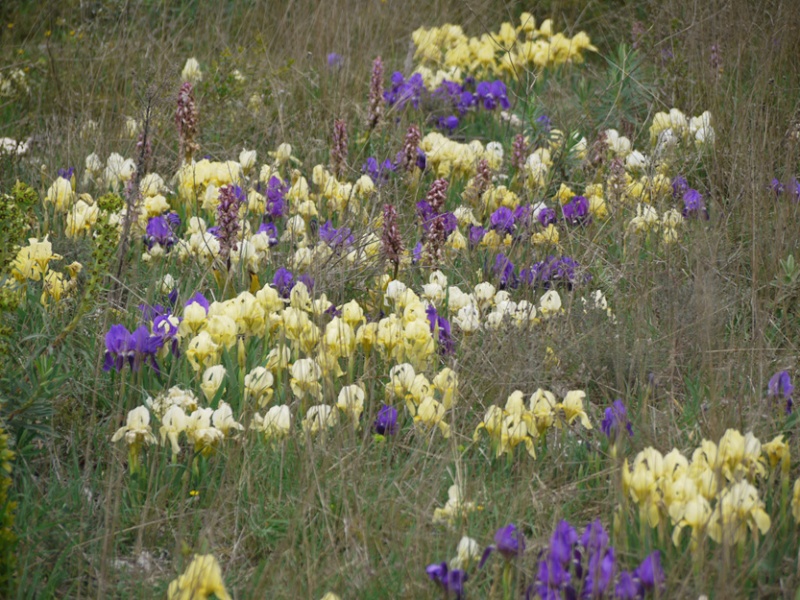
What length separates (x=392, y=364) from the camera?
2.98 m

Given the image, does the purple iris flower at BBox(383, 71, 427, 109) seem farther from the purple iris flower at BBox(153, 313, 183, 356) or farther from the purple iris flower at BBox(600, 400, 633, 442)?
the purple iris flower at BBox(600, 400, 633, 442)

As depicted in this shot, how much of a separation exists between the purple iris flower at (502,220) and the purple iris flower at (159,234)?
1215 millimetres

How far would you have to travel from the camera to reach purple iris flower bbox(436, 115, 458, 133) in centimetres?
502

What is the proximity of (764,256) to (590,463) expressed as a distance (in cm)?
140

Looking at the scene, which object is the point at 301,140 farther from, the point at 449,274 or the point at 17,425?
the point at 17,425

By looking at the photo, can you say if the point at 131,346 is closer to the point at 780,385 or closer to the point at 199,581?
the point at 199,581

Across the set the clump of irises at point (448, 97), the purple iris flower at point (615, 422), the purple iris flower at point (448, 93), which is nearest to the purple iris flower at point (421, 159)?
the clump of irises at point (448, 97)

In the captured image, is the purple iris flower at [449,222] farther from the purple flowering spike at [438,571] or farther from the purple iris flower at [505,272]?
the purple flowering spike at [438,571]

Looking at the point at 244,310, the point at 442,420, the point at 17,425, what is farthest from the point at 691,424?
the point at 17,425

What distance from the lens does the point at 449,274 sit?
3652mm

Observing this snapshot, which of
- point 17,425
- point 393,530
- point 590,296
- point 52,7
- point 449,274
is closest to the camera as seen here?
point 393,530

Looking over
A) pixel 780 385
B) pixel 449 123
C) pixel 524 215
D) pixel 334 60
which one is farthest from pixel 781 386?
pixel 334 60

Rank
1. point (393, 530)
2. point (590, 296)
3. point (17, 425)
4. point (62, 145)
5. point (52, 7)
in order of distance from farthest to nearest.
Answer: point (52, 7) < point (62, 145) < point (590, 296) < point (17, 425) < point (393, 530)

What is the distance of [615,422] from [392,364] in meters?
0.79
